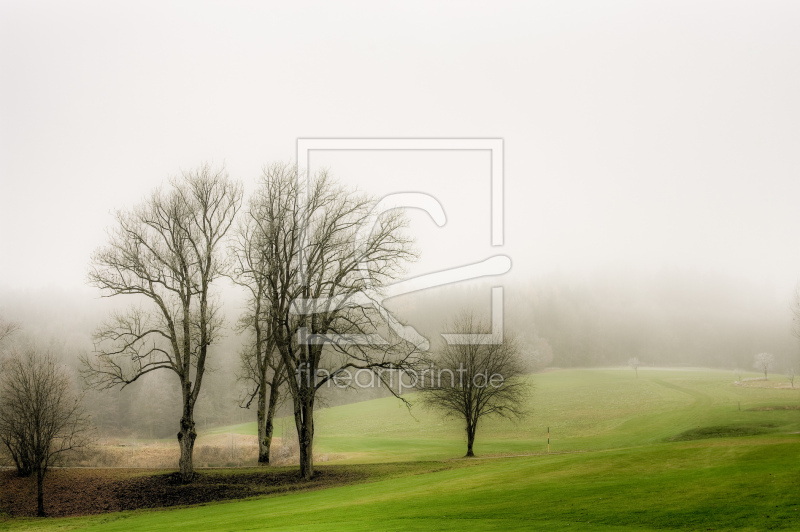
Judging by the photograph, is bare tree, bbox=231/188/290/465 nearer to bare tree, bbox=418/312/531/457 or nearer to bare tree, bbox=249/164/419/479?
bare tree, bbox=249/164/419/479

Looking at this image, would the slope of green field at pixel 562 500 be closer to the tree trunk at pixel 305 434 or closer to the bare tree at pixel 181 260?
the tree trunk at pixel 305 434

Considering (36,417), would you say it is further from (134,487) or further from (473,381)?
(473,381)

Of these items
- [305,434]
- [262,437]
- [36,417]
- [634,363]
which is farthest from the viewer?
[634,363]

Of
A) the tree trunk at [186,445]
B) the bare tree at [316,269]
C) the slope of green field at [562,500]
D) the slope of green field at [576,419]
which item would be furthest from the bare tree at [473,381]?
the tree trunk at [186,445]

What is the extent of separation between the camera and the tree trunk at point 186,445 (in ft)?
84.9

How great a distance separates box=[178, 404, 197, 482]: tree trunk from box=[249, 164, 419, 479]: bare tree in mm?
4923

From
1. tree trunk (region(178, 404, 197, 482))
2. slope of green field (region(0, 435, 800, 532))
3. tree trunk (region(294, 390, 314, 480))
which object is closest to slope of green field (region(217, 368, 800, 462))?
tree trunk (region(294, 390, 314, 480))

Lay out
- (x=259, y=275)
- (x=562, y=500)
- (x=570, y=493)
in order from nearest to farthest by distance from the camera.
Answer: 1. (x=562, y=500)
2. (x=570, y=493)
3. (x=259, y=275)

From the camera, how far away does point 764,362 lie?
50688 millimetres

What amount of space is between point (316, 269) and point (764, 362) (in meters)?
44.8

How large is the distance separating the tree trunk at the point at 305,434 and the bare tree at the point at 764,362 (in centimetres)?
4319

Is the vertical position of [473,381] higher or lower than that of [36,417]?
lower

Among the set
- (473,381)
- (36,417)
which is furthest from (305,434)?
(473,381)

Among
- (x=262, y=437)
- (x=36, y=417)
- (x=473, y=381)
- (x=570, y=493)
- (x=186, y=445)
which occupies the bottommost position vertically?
(x=262, y=437)
